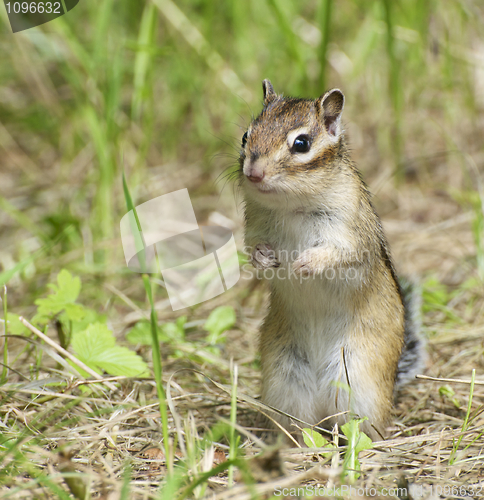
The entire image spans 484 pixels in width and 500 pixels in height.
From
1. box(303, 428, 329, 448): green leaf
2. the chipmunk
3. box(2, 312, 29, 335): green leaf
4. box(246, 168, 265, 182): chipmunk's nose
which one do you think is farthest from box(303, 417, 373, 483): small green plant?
box(2, 312, 29, 335): green leaf

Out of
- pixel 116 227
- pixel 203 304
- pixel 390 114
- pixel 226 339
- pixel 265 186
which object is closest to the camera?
pixel 265 186

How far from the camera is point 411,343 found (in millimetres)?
3256

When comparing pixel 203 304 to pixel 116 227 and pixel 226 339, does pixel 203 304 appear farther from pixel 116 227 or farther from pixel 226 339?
pixel 116 227

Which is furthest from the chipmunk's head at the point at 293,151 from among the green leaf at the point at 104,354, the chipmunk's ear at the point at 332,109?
the green leaf at the point at 104,354

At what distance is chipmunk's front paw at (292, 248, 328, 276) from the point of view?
264 cm

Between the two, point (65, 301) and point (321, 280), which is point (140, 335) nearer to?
point (65, 301)

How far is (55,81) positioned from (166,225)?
2900 mm

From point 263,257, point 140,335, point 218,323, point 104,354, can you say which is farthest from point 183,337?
point 263,257

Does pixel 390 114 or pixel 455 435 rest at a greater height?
pixel 390 114

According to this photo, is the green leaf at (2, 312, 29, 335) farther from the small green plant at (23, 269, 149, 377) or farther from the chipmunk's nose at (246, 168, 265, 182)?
the chipmunk's nose at (246, 168, 265, 182)

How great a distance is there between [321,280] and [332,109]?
0.90 m

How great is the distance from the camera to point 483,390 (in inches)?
118

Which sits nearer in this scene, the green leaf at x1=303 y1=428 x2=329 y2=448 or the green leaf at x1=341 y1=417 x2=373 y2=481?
the green leaf at x1=341 y1=417 x2=373 y2=481

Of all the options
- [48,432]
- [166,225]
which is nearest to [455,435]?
[48,432]
